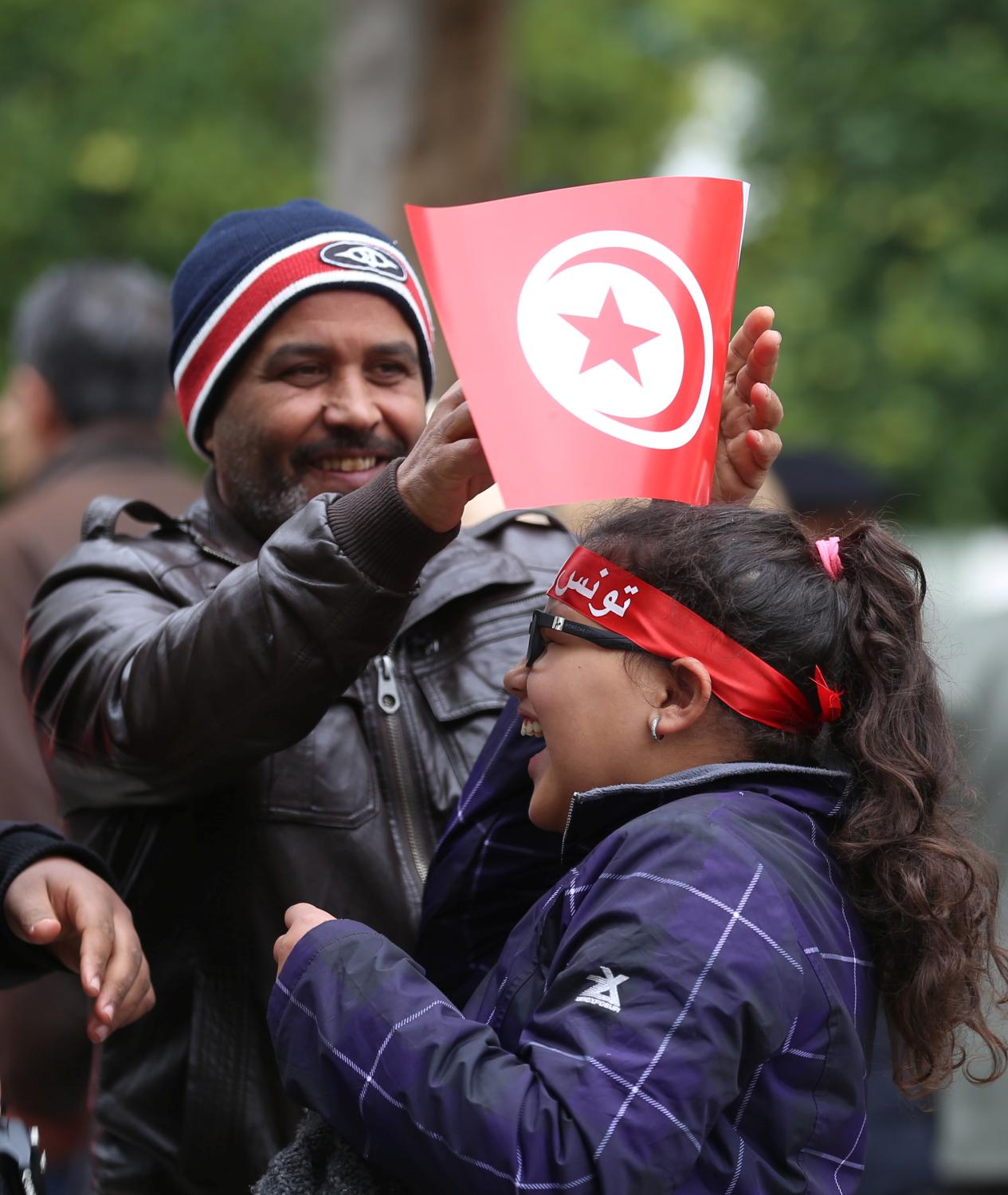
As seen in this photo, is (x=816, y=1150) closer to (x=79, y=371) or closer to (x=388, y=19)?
(x=79, y=371)

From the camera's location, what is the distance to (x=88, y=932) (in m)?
2.09

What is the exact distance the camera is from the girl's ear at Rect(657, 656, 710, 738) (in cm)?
201

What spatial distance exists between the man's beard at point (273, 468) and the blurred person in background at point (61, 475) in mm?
1455

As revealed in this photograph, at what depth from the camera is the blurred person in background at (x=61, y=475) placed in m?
3.91

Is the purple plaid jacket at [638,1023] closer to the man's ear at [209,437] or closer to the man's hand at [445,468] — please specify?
the man's hand at [445,468]

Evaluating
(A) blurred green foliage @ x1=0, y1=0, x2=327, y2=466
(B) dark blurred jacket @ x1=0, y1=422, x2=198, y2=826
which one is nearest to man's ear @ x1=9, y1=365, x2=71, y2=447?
(B) dark blurred jacket @ x1=0, y1=422, x2=198, y2=826

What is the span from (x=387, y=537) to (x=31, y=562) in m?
2.32

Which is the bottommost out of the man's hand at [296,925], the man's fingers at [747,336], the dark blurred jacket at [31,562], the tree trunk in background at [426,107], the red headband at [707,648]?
the dark blurred jacket at [31,562]

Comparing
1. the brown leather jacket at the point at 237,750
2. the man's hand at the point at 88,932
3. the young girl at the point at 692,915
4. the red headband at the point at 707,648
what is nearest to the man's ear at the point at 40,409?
the brown leather jacket at the point at 237,750

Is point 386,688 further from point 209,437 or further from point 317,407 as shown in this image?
point 209,437

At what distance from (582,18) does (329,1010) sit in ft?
50.6

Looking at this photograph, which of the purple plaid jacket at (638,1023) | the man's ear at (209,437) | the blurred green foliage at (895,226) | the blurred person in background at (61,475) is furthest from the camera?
the blurred green foliage at (895,226)

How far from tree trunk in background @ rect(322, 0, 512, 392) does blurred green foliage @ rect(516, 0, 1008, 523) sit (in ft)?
16.3

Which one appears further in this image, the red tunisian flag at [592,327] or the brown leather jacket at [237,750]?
the brown leather jacket at [237,750]
